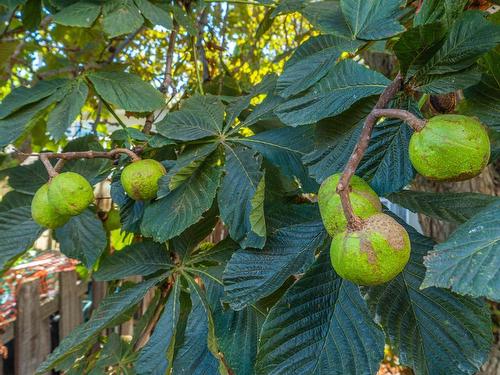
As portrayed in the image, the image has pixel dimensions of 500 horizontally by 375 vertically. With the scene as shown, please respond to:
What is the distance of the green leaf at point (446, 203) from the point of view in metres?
0.89

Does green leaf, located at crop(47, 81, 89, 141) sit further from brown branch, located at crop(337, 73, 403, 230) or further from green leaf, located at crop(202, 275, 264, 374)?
brown branch, located at crop(337, 73, 403, 230)

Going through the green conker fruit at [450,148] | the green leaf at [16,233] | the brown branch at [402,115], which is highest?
the brown branch at [402,115]

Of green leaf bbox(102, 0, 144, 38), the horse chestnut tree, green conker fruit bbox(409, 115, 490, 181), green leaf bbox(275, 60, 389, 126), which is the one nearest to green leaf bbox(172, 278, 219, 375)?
the horse chestnut tree

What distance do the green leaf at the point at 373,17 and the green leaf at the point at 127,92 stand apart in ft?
2.02

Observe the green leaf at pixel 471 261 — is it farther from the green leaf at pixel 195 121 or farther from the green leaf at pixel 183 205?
the green leaf at pixel 195 121

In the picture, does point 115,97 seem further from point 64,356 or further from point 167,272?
point 64,356

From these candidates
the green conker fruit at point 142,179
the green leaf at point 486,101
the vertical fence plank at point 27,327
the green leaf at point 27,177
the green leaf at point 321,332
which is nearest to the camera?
the green leaf at point 321,332

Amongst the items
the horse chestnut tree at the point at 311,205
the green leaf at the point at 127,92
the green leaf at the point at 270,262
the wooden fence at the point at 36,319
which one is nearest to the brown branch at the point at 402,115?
the horse chestnut tree at the point at 311,205

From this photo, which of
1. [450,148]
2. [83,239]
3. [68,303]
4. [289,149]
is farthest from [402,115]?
[68,303]

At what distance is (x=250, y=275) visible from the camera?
842 mm

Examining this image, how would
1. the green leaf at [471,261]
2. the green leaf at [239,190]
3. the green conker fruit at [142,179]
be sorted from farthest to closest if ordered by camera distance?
1. the green conker fruit at [142,179]
2. the green leaf at [239,190]
3. the green leaf at [471,261]

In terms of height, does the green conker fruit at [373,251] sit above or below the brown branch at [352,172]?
below

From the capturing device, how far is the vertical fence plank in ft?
8.00

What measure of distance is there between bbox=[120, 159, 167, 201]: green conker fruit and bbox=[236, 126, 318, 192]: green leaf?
26 cm
